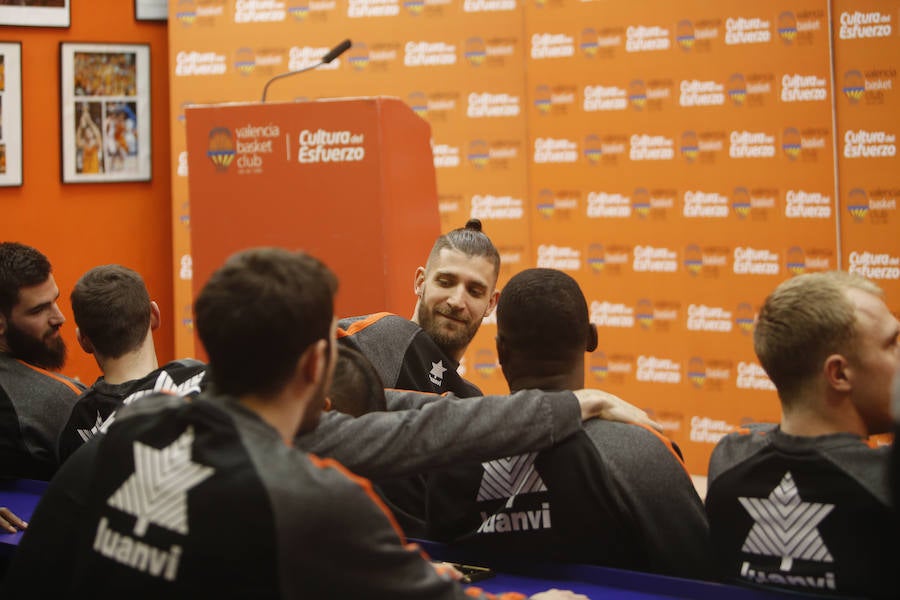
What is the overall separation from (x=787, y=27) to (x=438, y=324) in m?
3.46

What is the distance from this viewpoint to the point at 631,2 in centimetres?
598

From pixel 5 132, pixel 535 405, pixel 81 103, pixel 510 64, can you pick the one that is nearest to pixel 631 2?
pixel 510 64

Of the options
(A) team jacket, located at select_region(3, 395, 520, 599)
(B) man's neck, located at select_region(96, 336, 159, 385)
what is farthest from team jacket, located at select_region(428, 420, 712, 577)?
(B) man's neck, located at select_region(96, 336, 159, 385)

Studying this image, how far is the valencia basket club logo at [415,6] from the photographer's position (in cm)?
627

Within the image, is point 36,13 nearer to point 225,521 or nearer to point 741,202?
point 741,202

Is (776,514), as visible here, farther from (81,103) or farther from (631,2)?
(81,103)

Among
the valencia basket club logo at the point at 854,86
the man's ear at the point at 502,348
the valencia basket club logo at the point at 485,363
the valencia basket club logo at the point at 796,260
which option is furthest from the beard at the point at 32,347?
the valencia basket club logo at the point at 854,86

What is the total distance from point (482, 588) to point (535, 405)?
37cm

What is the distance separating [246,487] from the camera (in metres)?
1.33

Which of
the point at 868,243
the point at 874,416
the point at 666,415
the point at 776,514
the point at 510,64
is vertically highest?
the point at 510,64

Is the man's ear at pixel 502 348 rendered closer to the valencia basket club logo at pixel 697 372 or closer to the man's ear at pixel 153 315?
the man's ear at pixel 153 315

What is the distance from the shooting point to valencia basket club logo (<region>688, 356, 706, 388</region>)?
5.84 meters

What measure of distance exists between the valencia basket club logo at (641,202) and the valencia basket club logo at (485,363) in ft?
4.18

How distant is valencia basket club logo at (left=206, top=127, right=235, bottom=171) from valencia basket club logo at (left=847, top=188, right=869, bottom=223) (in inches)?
140
